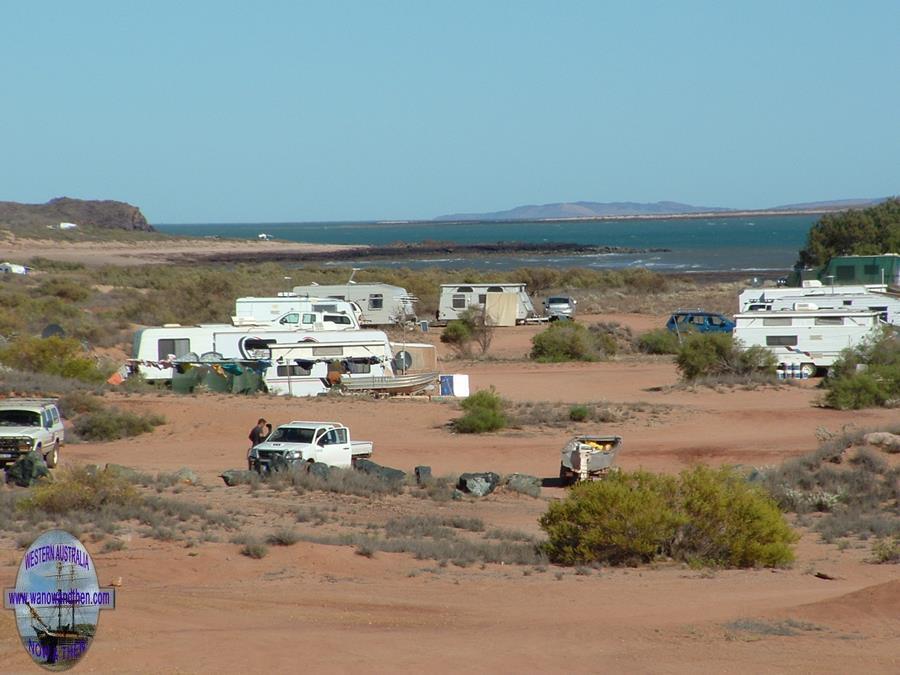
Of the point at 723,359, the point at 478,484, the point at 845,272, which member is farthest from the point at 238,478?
the point at 845,272

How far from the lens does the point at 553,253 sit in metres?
142

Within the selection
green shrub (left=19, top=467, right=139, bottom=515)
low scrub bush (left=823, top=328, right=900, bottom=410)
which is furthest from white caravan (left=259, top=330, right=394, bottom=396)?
green shrub (left=19, top=467, right=139, bottom=515)

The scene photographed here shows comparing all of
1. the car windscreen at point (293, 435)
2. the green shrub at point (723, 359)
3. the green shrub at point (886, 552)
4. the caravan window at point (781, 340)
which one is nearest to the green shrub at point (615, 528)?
the green shrub at point (886, 552)

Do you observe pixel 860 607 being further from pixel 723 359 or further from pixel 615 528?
pixel 723 359

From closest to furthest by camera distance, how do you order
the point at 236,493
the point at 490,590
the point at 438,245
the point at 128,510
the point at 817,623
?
the point at 817,623 < the point at 490,590 < the point at 128,510 < the point at 236,493 < the point at 438,245

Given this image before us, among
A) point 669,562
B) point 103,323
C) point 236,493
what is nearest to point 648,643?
point 669,562

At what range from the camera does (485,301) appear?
50.9m

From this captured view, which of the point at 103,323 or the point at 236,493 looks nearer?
the point at 236,493

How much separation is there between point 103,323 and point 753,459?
28.5 meters

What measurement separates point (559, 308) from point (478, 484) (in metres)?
33.9

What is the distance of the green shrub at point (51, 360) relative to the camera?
105ft

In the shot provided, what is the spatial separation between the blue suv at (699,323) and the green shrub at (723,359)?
856cm

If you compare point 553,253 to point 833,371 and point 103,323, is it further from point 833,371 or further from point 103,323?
point 833,371

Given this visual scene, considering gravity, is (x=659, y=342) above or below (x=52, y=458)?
below
